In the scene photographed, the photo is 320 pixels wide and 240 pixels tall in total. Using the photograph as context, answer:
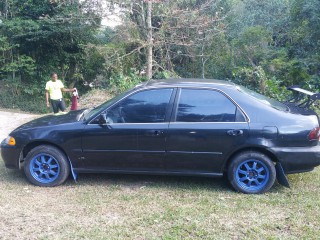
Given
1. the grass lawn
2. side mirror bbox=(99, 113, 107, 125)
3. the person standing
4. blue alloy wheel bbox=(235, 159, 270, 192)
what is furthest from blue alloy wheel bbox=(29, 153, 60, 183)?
the person standing

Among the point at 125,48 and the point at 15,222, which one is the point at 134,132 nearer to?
the point at 15,222

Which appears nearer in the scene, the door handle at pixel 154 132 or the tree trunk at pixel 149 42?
the door handle at pixel 154 132

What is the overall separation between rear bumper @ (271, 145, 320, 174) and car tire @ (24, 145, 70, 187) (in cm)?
292

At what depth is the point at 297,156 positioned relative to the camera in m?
4.97

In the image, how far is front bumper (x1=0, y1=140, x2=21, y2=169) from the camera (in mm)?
5395

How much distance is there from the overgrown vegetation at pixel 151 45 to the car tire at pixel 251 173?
30.6 feet

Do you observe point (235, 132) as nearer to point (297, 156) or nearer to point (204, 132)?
point (204, 132)

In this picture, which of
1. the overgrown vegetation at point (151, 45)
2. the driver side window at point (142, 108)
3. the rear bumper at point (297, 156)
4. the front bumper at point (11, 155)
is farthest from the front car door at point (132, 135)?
the overgrown vegetation at point (151, 45)

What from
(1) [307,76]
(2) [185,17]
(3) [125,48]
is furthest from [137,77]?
(1) [307,76]

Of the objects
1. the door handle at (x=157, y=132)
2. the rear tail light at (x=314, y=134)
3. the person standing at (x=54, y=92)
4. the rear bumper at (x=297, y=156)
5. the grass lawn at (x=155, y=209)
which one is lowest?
the grass lawn at (x=155, y=209)

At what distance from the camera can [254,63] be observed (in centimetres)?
2025

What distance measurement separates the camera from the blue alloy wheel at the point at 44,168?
17.6 feet

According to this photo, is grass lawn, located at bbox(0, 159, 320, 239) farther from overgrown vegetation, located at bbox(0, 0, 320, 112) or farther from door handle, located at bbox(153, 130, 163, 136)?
overgrown vegetation, located at bbox(0, 0, 320, 112)

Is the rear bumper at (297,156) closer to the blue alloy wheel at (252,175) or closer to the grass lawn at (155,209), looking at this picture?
the blue alloy wheel at (252,175)
